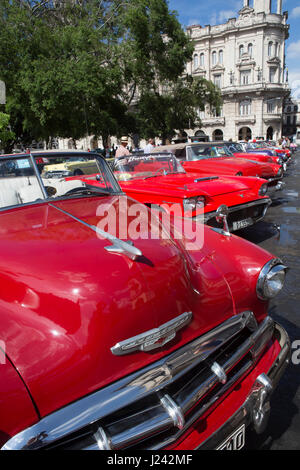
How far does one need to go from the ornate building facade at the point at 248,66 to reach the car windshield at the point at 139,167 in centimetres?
4683

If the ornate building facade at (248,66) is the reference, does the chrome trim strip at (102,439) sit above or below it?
below

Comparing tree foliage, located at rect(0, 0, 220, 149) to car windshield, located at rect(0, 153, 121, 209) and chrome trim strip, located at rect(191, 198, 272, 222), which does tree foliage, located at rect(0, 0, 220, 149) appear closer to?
chrome trim strip, located at rect(191, 198, 272, 222)

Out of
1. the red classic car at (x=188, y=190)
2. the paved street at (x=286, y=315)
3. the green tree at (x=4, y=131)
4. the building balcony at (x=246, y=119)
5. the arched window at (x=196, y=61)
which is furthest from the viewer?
the arched window at (x=196, y=61)

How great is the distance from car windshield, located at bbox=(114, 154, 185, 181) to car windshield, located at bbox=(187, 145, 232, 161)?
338cm

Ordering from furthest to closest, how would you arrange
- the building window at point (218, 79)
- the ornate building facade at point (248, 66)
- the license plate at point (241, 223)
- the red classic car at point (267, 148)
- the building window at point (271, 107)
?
the building window at point (218, 79)
the building window at point (271, 107)
the ornate building facade at point (248, 66)
the red classic car at point (267, 148)
the license plate at point (241, 223)

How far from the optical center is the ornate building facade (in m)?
51.0

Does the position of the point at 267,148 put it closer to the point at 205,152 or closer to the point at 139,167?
the point at 205,152

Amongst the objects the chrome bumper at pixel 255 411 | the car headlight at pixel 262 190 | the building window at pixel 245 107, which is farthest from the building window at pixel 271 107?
the chrome bumper at pixel 255 411

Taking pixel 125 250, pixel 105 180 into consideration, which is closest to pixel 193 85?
pixel 105 180

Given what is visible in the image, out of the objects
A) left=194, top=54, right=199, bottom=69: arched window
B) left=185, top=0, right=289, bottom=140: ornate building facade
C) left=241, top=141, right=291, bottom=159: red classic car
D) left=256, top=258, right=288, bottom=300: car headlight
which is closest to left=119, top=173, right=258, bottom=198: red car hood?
left=256, top=258, right=288, bottom=300: car headlight

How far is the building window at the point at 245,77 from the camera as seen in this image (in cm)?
5294

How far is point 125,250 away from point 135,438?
0.78 meters

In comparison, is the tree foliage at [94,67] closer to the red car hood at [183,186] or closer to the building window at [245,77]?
the red car hood at [183,186]
